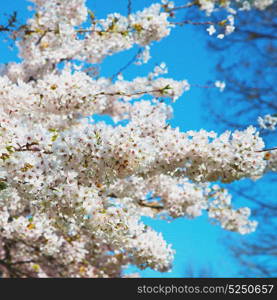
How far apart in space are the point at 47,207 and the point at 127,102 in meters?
4.51

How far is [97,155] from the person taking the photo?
9.14 ft

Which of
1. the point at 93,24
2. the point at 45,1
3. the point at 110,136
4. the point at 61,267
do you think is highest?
the point at 45,1

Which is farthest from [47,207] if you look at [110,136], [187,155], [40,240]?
Result: [40,240]

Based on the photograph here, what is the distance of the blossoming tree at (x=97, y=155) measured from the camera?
9.32ft

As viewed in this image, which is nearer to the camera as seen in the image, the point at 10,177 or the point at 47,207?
the point at 10,177

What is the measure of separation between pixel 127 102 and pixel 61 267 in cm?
323

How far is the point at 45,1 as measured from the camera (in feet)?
20.6

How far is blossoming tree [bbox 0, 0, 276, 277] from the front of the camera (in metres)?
2.84
